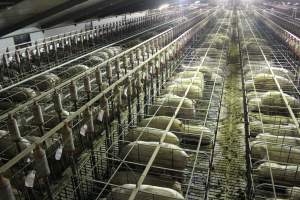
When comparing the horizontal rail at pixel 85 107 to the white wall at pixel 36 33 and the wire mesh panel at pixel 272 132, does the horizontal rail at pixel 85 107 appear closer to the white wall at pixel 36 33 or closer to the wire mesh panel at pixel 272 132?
the wire mesh panel at pixel 272 132

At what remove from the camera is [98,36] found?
1875 cm

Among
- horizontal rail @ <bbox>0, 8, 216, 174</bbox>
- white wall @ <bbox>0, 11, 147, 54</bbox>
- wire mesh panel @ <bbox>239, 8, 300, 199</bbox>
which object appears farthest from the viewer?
white wall @ <bbox>0, 11, 147, 54</bbox>

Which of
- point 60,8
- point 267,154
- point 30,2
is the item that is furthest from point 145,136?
point 60,8

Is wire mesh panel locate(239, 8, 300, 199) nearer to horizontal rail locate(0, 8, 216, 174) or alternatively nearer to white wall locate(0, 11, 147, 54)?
horizontal rail locate(0, 8, 216, 174)

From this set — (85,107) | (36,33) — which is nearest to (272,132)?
(85,107)

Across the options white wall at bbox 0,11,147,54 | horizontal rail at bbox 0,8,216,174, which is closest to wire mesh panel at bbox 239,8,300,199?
horizontal rail at bbox 0,8,216,174

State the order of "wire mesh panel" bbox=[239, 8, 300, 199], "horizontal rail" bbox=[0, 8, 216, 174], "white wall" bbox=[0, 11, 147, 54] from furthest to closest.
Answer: "white wall" bbox=[0, 11, 147, 54] → "wire mesh panel" bbox=[239, 8, 300, 199] → "horizontal rail" bbox=[0, 8, 216, 174]

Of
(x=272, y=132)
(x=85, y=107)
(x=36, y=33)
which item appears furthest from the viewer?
(x=36, y=33)

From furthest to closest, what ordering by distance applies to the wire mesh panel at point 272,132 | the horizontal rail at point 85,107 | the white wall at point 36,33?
the white wall at point 36,33 → the wire mesh panel at point 272,132 → the horizontal rail at point 85,107

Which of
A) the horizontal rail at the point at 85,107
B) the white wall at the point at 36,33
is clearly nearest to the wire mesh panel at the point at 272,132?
the horizontal rail at the point at 85,107

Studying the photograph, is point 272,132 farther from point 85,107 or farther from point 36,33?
point 36,33

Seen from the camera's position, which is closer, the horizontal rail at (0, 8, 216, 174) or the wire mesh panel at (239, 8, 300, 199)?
the horizontal rail at (0, 8, 216, 174)

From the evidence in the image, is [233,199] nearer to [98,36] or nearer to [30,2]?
[30,2]

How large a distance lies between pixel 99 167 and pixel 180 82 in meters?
4.35
